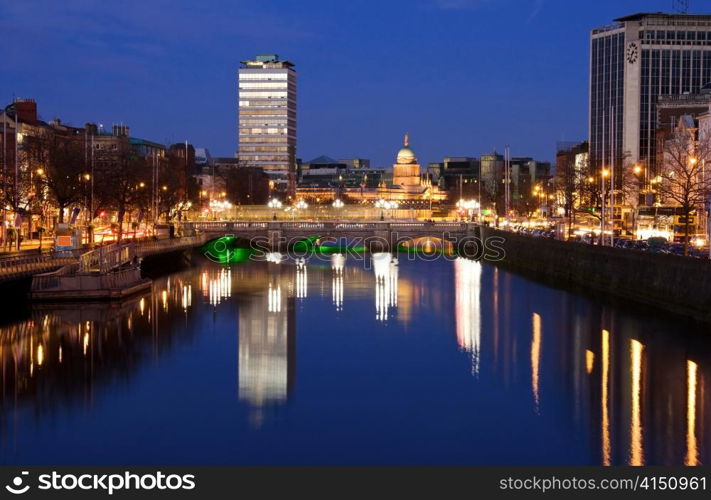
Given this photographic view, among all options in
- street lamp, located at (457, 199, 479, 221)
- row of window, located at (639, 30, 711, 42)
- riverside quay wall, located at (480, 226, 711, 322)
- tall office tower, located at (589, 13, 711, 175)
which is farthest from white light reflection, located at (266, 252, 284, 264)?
street lamp, located at (457, 199, 479, 221)

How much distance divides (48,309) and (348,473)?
28.4 meters

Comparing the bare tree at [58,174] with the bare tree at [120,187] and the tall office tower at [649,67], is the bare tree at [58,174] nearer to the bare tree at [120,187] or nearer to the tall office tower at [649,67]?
the bare tree at [120,187]

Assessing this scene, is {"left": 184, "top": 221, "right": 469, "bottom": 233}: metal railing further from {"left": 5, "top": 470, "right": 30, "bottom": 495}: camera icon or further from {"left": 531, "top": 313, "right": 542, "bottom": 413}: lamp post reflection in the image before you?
{"left": 5, "top": 470, "right": 30, "bottom": 495}: camera icon

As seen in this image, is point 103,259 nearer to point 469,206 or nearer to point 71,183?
point 71,183

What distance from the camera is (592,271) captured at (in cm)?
6072

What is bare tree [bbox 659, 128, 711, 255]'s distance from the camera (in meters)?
61.5

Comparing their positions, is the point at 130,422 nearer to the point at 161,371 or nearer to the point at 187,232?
the point at 161,371

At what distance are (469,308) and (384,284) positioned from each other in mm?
14383

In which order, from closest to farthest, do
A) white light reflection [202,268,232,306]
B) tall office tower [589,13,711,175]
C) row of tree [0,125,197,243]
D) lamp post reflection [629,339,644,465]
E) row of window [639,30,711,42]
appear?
lamp post reflection [629,339,644,465] < white light reflection [202,268,232,306] < row of tree [0,125,197,243] < tall office tower [589,13,711,175] < row of window [639,30,711,42]

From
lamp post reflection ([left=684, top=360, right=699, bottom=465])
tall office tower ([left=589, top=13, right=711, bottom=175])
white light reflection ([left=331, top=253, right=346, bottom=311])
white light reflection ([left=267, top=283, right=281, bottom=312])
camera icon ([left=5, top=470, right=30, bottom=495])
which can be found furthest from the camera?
tall office tower ([left=589, top=13, right=711, bottom=175])

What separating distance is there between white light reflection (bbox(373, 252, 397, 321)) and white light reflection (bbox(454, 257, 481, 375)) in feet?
12.2

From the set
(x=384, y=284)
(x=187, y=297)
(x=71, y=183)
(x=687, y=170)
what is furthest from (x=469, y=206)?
(x=187, y=297)

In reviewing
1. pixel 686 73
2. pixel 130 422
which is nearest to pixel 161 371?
pixel 130 422

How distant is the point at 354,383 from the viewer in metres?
33.2
